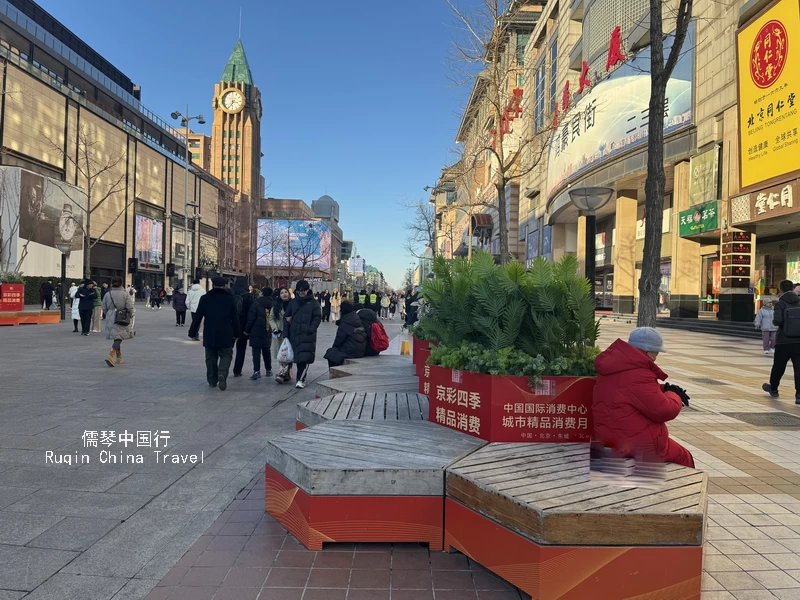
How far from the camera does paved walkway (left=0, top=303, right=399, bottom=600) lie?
119 inches

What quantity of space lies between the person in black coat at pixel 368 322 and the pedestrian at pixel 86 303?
41.8 feet

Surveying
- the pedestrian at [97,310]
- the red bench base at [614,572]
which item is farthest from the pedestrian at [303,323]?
the pedestrian at [97,310]

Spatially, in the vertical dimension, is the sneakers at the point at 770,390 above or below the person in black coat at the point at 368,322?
below

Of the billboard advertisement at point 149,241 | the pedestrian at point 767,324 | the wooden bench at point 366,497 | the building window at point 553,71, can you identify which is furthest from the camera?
the billboard advertisement at point 149,241

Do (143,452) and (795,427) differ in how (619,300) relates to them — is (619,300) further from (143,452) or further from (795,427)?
(143,452)

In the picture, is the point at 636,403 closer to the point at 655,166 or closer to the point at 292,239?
the point at 655,166

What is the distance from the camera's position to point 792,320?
26.3 ft

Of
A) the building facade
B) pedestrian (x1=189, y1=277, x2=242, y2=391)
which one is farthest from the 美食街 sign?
the building facade

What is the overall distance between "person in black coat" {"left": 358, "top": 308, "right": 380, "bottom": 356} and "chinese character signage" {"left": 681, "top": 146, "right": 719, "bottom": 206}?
62.4ft

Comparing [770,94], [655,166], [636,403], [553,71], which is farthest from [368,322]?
[553,71]

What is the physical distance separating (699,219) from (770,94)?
20.3 feet

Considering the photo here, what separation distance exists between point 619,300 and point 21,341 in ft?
91.1

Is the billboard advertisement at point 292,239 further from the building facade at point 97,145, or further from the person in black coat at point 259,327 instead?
the person in black coat at point 259,327

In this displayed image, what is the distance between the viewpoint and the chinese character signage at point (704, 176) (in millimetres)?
22078
